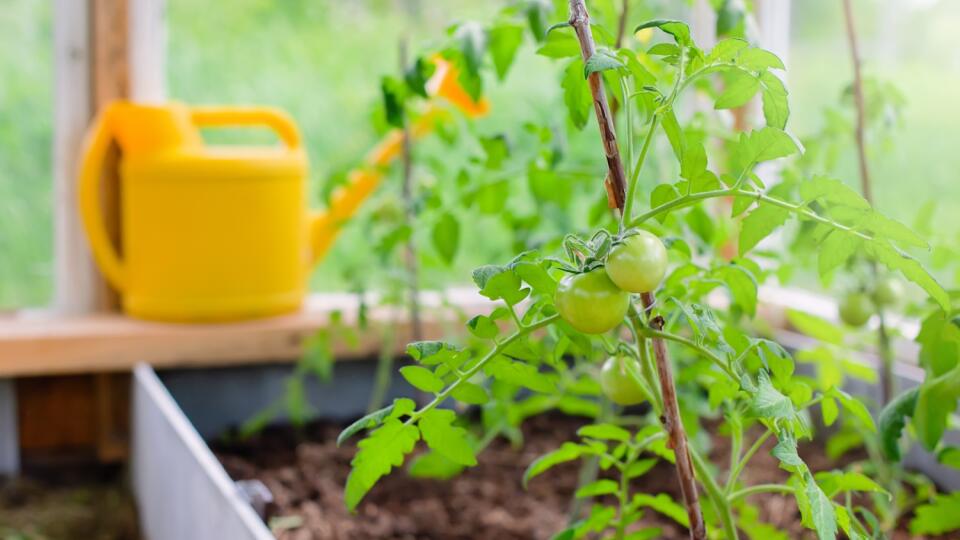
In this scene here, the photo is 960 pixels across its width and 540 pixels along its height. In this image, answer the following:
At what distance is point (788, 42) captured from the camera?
2.36 metres

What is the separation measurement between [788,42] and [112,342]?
4.77 ft

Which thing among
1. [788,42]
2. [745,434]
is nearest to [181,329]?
[745,434]

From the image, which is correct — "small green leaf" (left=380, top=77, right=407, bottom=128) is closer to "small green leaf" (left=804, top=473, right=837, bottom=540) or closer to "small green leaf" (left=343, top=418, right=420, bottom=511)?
"small green leaf" (left=343, top=418, right=420, bottom=511)

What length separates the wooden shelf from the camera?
1975 millimetres

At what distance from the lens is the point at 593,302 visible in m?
0.65

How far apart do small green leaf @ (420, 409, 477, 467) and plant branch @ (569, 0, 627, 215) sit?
182mm

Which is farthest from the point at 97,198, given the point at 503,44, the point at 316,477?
the point at 503,44

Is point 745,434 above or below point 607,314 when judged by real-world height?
below

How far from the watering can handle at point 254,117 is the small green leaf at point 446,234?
0.85m

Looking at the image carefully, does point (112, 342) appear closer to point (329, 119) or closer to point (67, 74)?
point (67, 74)

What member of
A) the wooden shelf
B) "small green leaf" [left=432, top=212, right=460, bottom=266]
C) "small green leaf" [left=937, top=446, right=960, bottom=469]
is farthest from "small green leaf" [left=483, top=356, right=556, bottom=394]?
the wooden shelf

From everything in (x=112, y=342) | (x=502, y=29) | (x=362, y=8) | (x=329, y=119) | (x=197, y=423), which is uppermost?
(x=502, y=29)

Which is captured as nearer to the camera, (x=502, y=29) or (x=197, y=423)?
(x=502, y=29)

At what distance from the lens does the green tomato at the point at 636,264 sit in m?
0.64
